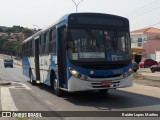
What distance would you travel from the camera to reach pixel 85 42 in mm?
13633

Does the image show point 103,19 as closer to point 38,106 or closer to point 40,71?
point 38,106

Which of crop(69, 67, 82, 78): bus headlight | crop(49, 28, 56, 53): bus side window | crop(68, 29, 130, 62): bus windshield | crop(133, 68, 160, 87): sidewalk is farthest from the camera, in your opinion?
crop(133, 68, 160, 87): sidewalk

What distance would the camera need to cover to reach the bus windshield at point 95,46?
13.5 m

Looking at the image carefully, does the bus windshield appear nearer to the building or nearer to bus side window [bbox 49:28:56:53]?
bus side window [bbox 49:28:56:53]

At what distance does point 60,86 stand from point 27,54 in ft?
35.9

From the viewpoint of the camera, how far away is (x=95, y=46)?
13.7m

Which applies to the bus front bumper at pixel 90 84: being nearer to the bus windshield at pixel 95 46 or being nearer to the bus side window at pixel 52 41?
the bus windshield at pixel 95 46

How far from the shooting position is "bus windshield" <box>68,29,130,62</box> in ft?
44.4

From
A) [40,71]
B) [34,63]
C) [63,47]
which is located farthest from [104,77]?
A: [34,63]

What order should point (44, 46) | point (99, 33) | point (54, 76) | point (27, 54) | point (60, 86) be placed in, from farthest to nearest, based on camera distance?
point (27, 54), point (44, 46), point (54, 76), point (60, 86), point (99, 33)

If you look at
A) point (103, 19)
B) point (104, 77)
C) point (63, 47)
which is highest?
point (103, 19)

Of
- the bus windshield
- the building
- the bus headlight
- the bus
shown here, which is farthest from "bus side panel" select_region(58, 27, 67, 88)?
the building

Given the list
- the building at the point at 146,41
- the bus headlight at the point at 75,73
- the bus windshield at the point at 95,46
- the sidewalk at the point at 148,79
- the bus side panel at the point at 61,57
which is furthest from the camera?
the building at the point at 146,41

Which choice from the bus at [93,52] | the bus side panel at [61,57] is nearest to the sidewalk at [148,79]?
the bus at [93,52]
